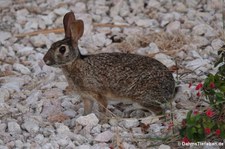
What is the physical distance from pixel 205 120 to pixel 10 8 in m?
4.35

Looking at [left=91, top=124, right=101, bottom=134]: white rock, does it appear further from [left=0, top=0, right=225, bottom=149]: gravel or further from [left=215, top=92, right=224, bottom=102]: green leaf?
[left=215, top=92, right=224, bottom=102]: green leaf

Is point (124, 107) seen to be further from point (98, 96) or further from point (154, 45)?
point (154, 45)

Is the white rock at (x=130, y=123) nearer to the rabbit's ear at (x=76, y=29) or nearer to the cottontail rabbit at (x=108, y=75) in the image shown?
the cottontail rabbit at (x=108, y=75)

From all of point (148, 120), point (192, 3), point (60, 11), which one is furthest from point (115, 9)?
point (148, 120)

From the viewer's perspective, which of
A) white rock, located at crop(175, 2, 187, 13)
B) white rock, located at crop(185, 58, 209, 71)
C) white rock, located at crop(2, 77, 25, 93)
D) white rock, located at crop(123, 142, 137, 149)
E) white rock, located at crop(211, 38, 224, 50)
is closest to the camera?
white rock, located at crop(123, 142, 137, 149)

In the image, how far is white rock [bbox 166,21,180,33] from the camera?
318 inches

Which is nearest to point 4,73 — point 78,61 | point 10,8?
point 78,61

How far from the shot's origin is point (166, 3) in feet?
28.7

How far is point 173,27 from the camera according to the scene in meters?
8.13

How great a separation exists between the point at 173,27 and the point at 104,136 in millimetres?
2762

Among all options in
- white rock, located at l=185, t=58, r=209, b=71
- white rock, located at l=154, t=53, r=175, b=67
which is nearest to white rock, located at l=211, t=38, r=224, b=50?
white rock, located at l=185, t=58, r=209, b=71

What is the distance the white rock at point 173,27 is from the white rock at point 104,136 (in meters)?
2.61

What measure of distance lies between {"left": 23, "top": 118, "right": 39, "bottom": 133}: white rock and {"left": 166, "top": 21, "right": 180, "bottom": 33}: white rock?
2649 millimetres

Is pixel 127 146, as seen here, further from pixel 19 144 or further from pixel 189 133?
pixel 19 144
